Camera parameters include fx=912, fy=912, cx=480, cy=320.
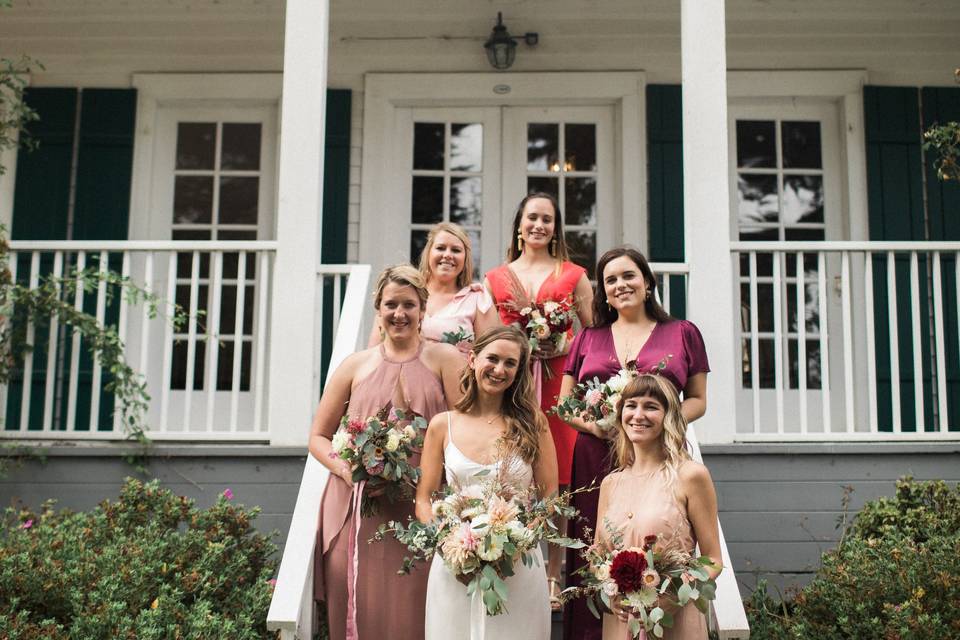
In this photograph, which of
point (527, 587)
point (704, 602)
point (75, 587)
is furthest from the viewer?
point (75, 587)

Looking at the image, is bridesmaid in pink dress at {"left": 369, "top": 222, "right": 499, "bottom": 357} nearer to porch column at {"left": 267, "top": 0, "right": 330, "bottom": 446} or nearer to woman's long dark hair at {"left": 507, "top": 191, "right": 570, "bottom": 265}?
woman's long dark hair at {"left": 507, "top": 191, "right": 570, "bottom": 265}

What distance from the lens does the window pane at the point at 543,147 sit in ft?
22.2

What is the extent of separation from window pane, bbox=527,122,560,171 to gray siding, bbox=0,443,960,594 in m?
2.86

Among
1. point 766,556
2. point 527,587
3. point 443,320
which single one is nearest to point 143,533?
point 443,320

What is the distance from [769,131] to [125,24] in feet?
15.8

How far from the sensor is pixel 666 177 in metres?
6.48

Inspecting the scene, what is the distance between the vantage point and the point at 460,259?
3934mm

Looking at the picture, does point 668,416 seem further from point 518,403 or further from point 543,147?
point 543,147

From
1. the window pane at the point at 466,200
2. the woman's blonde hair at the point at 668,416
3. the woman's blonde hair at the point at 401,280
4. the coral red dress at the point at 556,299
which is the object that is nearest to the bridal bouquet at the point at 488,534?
the woman's blonde hair at the point at 668,416

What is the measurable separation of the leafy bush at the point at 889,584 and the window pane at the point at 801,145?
3.19 metres

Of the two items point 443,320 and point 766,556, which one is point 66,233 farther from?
point 766,556

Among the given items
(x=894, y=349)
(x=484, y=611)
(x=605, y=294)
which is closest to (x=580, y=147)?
(x=894, y=349)

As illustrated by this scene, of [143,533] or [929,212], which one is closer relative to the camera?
[143,533]

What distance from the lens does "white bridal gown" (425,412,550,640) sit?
280 centimetres
